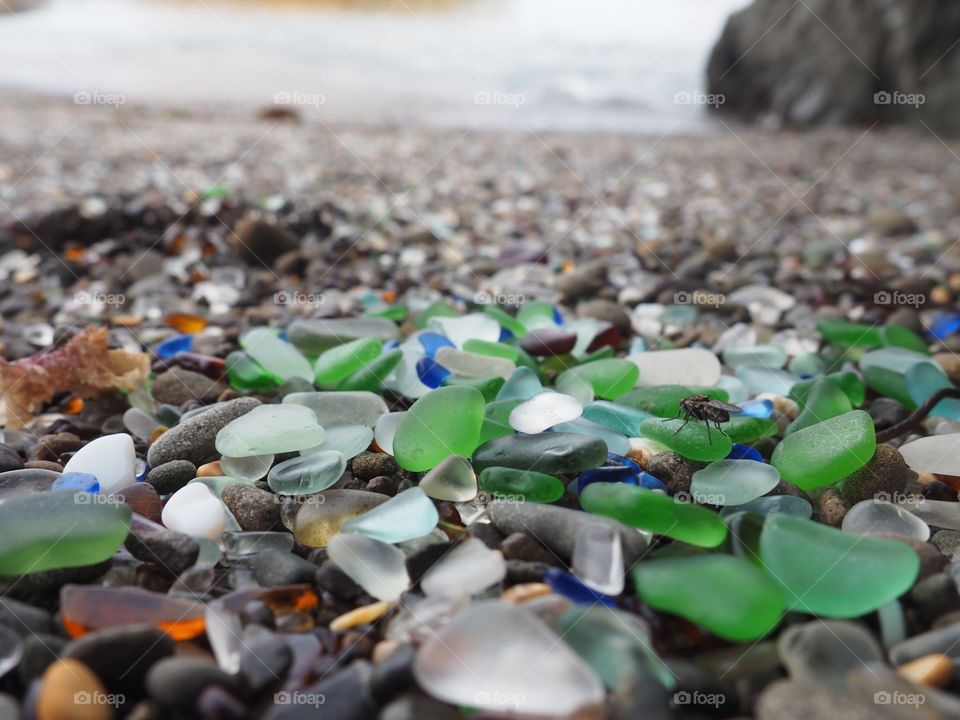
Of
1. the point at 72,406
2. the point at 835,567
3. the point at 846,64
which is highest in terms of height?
the point at 846,64

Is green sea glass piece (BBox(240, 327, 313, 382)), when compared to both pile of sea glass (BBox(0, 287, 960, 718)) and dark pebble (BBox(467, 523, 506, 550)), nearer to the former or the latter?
pile of sea glass (BBox(0, 287, 960, 718))

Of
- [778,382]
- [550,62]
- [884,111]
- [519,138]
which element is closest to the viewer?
[778,382]

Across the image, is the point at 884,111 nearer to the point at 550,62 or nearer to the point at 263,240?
the point at 550,62

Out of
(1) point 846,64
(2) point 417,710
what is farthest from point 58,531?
(1) point 846,64

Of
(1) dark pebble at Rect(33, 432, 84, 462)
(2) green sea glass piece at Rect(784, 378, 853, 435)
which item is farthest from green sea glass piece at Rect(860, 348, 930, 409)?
(1) dark pebble at Rect(33, 432, 84, 462)

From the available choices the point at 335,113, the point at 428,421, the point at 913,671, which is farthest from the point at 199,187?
the point at 335,113

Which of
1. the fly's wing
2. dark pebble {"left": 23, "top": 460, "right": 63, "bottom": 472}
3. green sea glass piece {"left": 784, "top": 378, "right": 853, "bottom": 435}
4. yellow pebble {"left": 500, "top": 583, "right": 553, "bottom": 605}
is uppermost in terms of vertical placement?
the fly's wing

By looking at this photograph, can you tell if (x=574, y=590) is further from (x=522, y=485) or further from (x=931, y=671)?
(x=931, y=671)
